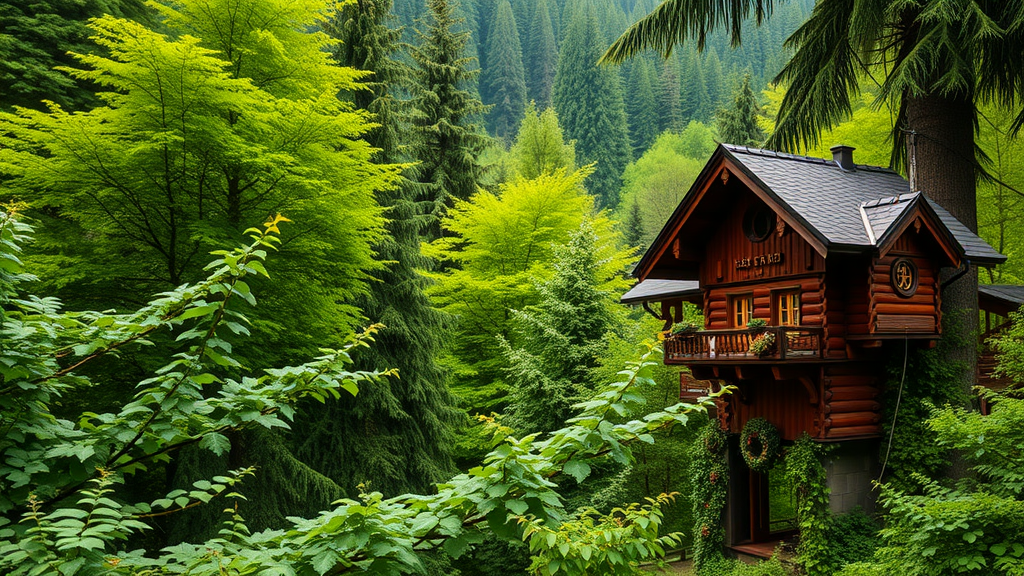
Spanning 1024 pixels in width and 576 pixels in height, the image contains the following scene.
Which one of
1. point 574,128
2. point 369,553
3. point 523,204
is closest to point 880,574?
point 369,553

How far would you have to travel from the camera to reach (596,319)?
66.3 ft

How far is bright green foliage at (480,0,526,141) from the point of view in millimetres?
81250

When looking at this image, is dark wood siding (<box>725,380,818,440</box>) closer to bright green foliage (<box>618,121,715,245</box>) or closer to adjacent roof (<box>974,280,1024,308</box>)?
adjacent roof (<box>974,280,1024,308</box>)

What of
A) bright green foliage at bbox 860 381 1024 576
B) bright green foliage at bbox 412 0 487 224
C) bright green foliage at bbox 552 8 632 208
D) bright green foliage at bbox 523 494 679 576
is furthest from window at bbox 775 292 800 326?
bright green foliage at bbox 552 8 632 208

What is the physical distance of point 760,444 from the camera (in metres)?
14.1

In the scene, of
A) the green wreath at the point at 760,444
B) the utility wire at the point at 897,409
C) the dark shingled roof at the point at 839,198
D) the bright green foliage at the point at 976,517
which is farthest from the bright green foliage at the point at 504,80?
the bright green foliage at the point at 976,517

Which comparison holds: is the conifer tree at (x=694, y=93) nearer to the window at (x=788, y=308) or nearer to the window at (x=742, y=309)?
the window at (x=742, y=309)

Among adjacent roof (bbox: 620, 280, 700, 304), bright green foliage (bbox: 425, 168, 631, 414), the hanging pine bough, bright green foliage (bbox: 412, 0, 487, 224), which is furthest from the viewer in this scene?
bright green foliage (bbox: 412, 0, 487, 224)

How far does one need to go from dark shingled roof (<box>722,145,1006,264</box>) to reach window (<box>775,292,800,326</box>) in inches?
70.3

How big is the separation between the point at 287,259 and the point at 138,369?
3182mm

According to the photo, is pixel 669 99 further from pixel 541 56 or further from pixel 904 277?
pixel 904 277

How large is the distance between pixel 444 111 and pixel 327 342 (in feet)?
58.7

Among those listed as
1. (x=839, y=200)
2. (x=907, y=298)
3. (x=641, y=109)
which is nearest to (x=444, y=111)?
(x=839, y=200)

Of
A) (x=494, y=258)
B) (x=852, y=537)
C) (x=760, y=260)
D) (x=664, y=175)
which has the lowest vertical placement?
(x=852, y=537)
